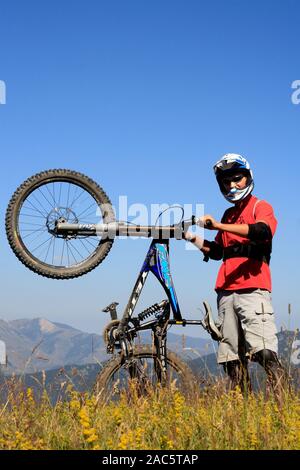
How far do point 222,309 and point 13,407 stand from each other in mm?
2840

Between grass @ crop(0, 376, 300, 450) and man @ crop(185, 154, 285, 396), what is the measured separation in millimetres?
1183

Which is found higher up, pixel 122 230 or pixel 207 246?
pixel 122 230

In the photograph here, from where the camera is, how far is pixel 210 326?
23.1ft

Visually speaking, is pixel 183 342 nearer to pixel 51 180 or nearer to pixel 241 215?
pixel 241 215

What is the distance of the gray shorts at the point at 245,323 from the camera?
21.8 feet

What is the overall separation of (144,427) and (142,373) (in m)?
2.88

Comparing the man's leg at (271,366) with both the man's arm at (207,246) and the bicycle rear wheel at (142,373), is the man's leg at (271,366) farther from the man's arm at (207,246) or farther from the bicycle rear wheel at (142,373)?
the man's arm at (207,246)

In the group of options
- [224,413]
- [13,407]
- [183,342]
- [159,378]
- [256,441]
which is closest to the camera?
[256,441]

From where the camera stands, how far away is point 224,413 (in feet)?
15.8

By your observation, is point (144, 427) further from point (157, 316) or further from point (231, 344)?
point (157, 316)

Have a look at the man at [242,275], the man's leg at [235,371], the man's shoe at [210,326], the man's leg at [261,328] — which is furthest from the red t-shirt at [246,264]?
the man's leg at [235,371]

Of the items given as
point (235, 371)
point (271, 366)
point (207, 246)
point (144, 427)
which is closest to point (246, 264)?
point (207, 246)

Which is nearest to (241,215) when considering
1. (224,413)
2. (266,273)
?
(266,273)

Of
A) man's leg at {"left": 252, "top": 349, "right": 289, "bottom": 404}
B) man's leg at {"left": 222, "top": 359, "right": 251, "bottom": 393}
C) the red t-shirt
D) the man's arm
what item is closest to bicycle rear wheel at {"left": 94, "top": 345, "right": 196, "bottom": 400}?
man's leg at {"left": 222, "top": 359, "right": 251, "bottom": 393}
